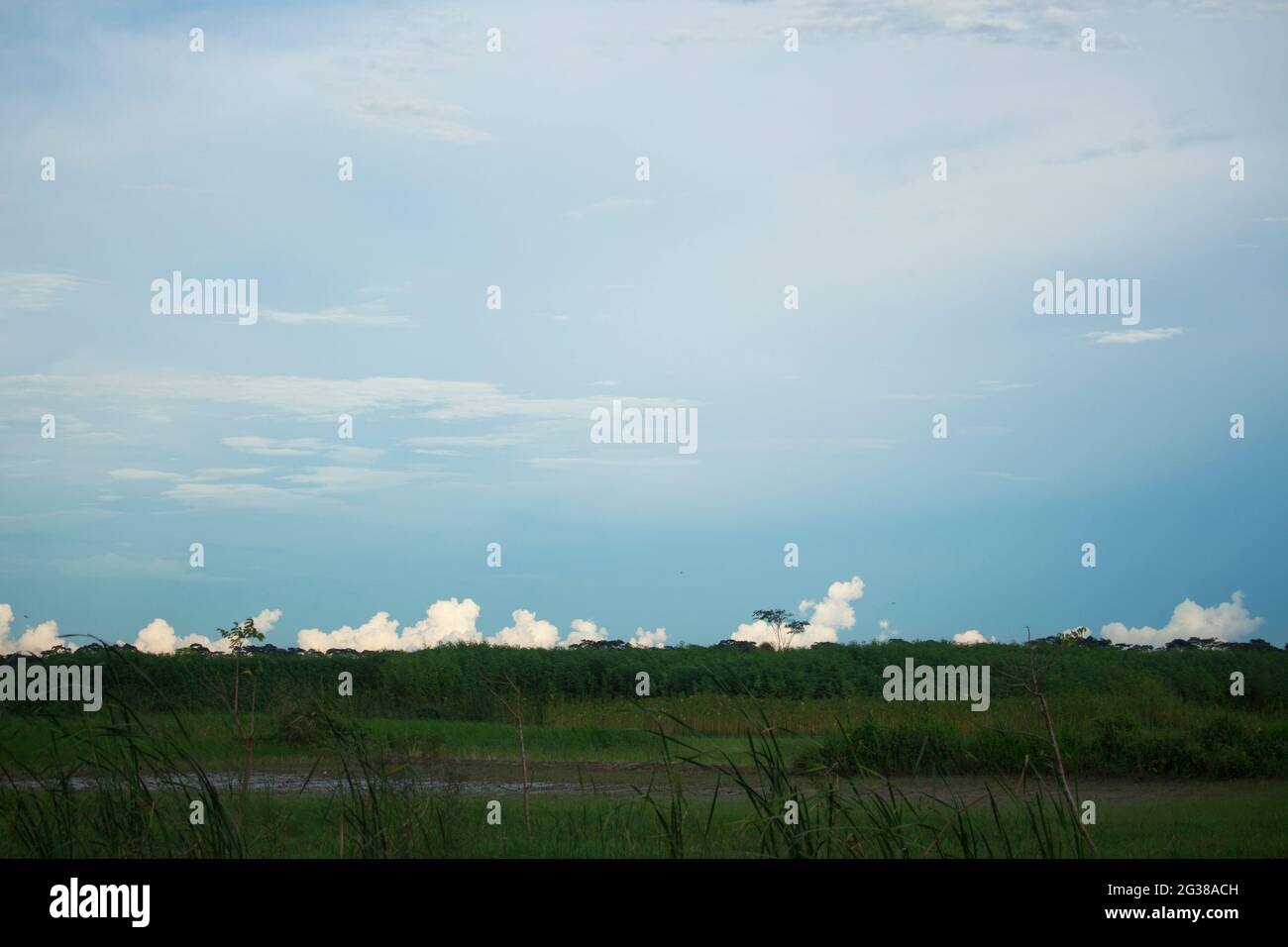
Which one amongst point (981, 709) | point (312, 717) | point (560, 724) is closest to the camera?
point (312, 717)

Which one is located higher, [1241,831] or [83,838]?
[83,838]

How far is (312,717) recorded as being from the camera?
286 inches

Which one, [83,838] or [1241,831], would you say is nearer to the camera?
[83,838]

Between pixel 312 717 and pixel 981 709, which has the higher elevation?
Result: pixel 312 717

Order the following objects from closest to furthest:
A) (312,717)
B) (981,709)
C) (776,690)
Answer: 1. (312,717)
2. (981,709)
3. (776,690)

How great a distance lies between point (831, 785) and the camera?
633 centimetres
